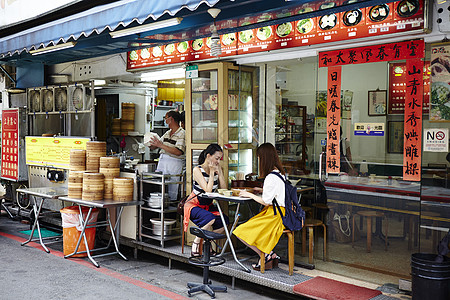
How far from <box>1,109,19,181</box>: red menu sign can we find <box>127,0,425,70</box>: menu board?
14.4 feet

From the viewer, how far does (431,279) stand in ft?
15.2

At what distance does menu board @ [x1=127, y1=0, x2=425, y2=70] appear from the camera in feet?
17.0

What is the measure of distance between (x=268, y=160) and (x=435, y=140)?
6.47 feet

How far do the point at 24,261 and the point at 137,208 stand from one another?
72.5 inches

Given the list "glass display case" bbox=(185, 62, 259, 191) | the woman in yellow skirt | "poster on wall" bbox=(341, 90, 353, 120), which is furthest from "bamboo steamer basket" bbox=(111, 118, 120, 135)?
"poster on wall" bbox=(341, 90, 353, 120)

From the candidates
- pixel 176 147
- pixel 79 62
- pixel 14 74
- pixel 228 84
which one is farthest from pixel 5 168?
pixel 228 84

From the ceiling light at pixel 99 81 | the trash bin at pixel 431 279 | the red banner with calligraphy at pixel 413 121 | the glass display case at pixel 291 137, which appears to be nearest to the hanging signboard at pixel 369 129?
the red banner with calligraphy at pixel 413 121

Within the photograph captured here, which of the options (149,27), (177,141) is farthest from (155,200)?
(149,27)

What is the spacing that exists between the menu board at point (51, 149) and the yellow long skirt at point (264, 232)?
3900 millimetres

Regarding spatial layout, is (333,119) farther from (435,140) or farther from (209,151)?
(209,151)

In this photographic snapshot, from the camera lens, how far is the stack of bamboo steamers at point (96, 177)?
728 centimetres

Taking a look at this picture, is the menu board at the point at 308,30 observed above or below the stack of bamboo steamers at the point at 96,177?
above

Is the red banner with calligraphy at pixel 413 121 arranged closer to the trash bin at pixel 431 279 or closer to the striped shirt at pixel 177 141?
the trash bin at pixel 431 279

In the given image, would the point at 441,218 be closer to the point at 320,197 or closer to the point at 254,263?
the point at 320,197
